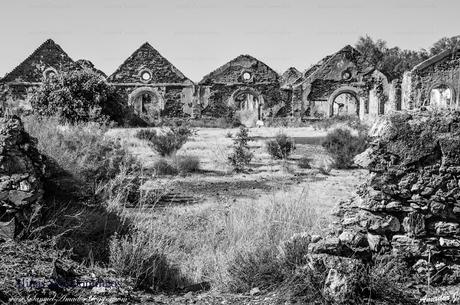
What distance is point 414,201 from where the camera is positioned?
4.56m

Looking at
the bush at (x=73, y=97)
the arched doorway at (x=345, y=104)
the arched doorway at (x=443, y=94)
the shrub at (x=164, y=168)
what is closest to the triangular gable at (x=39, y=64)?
the bush at (x=73, y=97)

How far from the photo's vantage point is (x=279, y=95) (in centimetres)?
3312

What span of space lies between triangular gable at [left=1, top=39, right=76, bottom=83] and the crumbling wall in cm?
2814

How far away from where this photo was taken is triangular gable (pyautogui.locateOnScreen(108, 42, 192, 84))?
32.9 metres

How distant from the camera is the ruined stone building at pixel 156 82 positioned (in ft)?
108

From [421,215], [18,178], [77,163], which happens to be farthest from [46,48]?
[421,215]

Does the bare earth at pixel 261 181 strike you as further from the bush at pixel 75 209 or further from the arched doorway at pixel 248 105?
the arched doorway at pixel 248 105

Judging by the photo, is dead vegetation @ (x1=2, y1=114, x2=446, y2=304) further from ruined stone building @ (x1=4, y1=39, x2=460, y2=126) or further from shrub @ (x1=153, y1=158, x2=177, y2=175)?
ruined stone building @ (x1=4, y1=39, x2=460, y2=126)

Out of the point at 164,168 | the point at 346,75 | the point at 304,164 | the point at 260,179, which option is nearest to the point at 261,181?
the point at 260,179

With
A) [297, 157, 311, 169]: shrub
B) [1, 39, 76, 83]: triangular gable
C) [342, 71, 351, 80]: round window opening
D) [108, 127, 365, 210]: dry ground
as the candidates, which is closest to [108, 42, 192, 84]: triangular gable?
[1, 39, 76, 83]: triangular gable

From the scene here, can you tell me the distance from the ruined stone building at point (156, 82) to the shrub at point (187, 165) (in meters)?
21.0

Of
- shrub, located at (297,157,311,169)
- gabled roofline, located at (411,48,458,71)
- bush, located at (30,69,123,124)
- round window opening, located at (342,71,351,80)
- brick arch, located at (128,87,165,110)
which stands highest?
gabled roofline, located at (411,48,458,71)

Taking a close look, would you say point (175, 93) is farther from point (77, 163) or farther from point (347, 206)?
point (347, 206)

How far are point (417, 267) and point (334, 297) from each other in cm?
96
